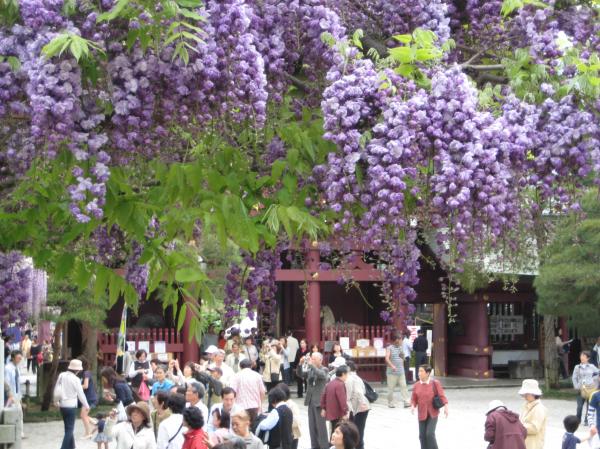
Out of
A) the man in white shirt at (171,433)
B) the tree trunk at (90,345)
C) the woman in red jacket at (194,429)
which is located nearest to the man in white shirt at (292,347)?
the tree trunk at (90,345)

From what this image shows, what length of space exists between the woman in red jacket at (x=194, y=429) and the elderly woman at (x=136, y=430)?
1161 mm

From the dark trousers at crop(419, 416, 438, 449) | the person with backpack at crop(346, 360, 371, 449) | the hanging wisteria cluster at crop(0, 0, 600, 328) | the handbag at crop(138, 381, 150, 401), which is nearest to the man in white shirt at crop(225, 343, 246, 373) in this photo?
the handbag at crop(138, 381, 150, 401)

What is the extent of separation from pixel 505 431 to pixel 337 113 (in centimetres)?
638

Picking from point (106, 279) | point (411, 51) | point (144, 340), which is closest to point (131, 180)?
point (106, 279)

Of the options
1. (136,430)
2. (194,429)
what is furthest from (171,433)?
(194,429)

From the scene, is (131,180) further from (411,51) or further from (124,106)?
(411,51)

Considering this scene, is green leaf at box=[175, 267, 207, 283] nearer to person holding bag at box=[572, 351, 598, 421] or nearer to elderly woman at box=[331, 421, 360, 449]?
elderly woman at box=[331, 421, 360, 449]

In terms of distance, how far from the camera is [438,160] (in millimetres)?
5387

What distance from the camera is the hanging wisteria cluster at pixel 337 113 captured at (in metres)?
5.17

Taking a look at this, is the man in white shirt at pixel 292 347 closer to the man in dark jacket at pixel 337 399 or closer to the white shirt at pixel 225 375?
the white shirt at pixel 225 375

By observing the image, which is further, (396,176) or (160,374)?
(160,374)

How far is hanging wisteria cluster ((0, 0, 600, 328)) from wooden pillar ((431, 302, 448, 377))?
28344 millimetres

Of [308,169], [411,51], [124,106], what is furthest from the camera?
[308,169]

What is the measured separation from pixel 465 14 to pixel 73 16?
2.60 m
